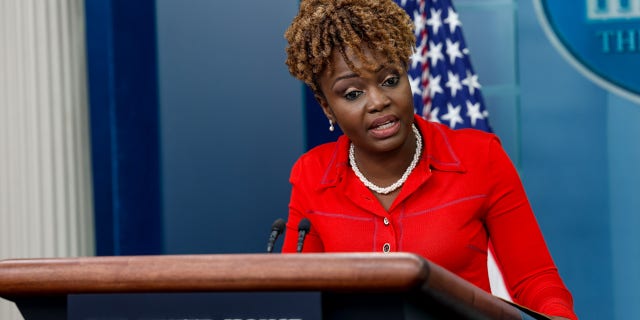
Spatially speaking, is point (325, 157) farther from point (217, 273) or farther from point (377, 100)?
point (217, 273)

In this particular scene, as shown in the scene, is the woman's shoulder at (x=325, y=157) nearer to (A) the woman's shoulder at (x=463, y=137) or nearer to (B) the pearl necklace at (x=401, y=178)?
(B) the pearl necklace at (x=401, y=178)

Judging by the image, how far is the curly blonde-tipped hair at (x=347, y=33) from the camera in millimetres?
2023

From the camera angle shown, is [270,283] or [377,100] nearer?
[270,283]

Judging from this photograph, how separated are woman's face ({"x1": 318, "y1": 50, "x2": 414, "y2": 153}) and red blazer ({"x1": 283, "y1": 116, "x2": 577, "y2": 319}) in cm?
11

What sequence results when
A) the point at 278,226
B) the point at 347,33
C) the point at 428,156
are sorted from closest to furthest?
the point at 278,226, the point at 347,33, the point at 428,156

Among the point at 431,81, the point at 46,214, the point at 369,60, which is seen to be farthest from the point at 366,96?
the point at 46,214

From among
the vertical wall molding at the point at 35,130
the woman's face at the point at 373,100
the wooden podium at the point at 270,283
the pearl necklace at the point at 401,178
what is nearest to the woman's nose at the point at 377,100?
the woman's face at the point at 373,100

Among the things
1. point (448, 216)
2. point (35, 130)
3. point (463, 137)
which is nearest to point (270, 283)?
point (448, 216)

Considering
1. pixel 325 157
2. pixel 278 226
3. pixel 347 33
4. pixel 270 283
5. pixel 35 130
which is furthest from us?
pixel 35 130

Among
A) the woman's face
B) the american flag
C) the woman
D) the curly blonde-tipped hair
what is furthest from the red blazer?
the american flag

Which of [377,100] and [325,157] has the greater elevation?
[377,100]

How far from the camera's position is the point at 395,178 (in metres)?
2.15

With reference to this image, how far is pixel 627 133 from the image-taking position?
12.0 feet

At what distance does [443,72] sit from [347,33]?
4.95 feet
